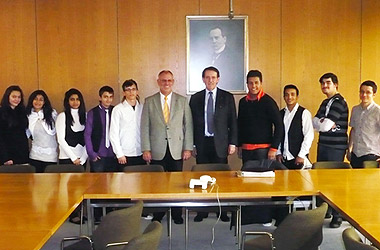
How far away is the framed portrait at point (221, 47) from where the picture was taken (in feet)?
21.1

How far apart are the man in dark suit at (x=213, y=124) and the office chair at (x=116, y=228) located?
8.15ft

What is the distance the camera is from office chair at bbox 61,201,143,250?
288 cm

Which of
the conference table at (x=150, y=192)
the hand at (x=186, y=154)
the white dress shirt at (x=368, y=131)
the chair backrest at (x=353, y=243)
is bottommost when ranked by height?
the conference table at (x=150, y=192)

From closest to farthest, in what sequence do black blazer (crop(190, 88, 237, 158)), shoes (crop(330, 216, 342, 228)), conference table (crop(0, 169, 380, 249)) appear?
1. conference table (crop(0, 169, 380, 249))
2. shoes (crop(330, 216, 342, 228))
3. black blazer (crop(190, 88, 237, 158))

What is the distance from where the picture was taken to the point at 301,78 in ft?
21.6

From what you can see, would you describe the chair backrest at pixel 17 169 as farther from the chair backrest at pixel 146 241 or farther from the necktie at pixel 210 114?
the chair backrest at pixel 146 241

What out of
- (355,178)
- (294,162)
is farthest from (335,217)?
(355,178)

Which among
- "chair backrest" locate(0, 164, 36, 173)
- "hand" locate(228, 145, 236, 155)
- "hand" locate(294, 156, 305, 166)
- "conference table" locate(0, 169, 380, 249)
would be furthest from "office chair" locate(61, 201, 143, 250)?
"hand" locate(294, 156, 305, 166)

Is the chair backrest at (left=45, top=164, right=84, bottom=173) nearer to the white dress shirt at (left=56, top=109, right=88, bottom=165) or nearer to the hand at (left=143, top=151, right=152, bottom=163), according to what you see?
the white dress shirt at (left=56, top=109, right=88, bottom=165)

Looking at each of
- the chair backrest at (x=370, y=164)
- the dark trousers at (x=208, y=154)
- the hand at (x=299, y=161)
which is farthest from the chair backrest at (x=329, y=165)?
the dark trousers at (x=208, y=154)

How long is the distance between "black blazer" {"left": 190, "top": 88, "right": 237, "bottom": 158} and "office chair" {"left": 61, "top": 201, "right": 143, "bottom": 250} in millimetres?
2483

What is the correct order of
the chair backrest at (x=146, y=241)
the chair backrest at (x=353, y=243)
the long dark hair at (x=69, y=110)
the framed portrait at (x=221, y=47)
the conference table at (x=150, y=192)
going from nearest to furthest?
the chair backrest at (x=353, y=243) < the chair backrest at (x=146, y=241) < the conference table at (x=150, y=192) < the long dark hair at (x=69, y=110) < the framed portrait at (x=221, y=47)

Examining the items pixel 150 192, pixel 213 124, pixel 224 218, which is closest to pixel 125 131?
pixel 213 124

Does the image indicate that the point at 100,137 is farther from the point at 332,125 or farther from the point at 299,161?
the point at 332,125
